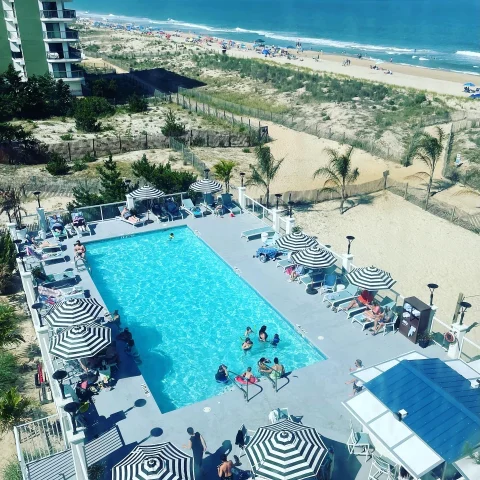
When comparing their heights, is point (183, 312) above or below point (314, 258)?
below

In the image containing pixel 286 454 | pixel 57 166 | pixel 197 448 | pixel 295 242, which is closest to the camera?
pixel 286 454

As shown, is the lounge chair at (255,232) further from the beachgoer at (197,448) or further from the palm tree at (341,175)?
the beachgoer at (197,448)

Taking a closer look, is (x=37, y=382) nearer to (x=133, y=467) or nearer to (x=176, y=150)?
(x=133, y=467)

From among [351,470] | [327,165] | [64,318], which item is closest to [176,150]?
Answer: [327,165]

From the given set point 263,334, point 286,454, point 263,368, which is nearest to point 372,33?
point 263,334

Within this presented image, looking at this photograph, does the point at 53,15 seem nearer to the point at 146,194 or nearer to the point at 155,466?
the point at 146,194

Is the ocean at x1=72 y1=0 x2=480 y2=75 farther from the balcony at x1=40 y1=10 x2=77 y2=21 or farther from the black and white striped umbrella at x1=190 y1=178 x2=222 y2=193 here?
the black and white striped umbrella at x1=190 y1=178 x2=222 y2=193
